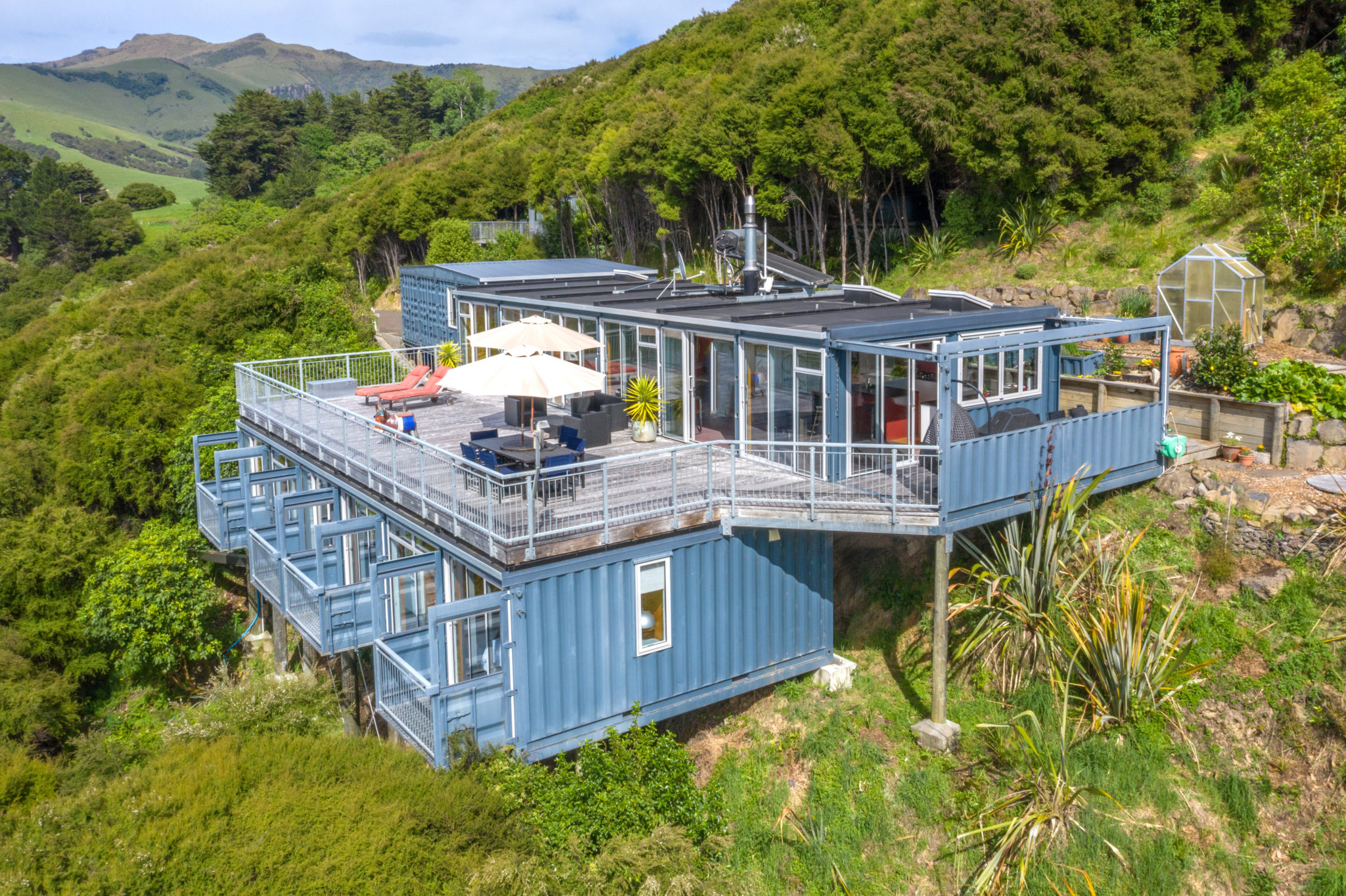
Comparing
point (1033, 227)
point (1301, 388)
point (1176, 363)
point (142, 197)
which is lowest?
point (1301, 388)

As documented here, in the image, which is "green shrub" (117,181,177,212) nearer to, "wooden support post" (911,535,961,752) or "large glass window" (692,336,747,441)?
"large glass window" (692,336,747,441)

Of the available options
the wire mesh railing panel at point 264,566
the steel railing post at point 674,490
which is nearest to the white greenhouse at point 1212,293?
the steel railing post at point 674,490

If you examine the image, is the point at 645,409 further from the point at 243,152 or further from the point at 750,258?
the point at 243,152

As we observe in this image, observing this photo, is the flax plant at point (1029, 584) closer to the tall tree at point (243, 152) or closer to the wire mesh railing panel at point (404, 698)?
the wire mesh railing panel at point (404, 698)

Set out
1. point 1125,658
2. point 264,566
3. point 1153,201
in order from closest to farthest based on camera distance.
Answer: point 1125,658 → point 264,566 → point 1153,201

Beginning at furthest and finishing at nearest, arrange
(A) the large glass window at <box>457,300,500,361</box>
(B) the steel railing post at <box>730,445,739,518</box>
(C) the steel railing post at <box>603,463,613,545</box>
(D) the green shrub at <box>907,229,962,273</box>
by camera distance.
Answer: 1. (D) the green shrub at <box>907,229,962,273</box>
2. (A) the large glass window at <box>457,300,500,361</box>
3. (B) the steel railing post at <box>730,445,739,518</box>
4. (C) the steel railing post at <box>603,463,613,545</box>

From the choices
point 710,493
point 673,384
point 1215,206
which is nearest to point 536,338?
point 673,384

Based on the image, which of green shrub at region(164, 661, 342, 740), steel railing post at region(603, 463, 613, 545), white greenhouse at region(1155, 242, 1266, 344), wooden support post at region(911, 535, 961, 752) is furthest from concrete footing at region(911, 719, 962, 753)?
white greenhouse at region(1155, 242, 1266, 344)
